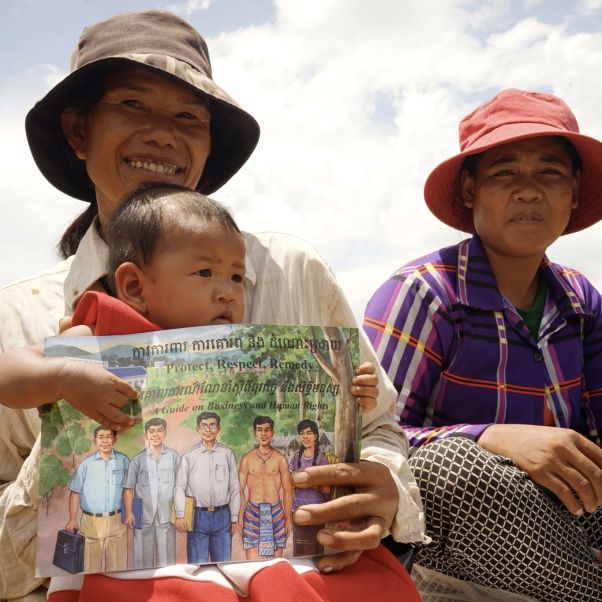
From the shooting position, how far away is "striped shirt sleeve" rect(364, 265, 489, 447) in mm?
3098

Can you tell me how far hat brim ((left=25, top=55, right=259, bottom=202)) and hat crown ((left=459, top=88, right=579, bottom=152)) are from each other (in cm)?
101

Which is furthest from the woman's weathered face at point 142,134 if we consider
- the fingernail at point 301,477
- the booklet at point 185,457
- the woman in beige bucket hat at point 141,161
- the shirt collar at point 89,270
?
the fingernail at point 301,477

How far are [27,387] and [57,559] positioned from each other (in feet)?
1.20

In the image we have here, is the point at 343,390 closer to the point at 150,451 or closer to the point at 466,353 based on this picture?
the point at 150,451

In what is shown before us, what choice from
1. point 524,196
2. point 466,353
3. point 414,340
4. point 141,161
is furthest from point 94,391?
point 524,196

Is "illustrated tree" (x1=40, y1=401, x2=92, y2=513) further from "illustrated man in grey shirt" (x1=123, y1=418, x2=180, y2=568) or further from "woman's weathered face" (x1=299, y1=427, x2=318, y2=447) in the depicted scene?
"woman's weathered face" (x1=299, y1=427, x2=318, y2=447)

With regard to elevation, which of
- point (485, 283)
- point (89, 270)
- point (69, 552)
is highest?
point (485, 283)

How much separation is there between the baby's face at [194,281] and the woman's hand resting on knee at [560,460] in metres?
1.17

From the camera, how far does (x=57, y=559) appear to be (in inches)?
68.7

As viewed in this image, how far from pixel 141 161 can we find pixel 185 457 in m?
1.11

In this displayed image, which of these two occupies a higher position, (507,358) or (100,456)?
(507,358)

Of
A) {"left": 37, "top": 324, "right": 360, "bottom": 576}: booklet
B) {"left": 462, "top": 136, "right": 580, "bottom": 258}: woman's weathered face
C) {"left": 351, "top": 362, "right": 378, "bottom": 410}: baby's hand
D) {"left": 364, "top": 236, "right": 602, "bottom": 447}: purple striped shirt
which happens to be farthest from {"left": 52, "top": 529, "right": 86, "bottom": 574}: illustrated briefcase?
{"left": 462, "top": 136, "right": 580, "bottom": 258}: woman's weathered face

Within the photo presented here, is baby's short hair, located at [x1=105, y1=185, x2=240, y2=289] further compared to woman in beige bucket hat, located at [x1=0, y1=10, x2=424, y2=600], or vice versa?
woman in beige bucket hat, located at [x1=0, y1=10, x2=424, y2=600]

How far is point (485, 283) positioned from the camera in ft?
10.9
